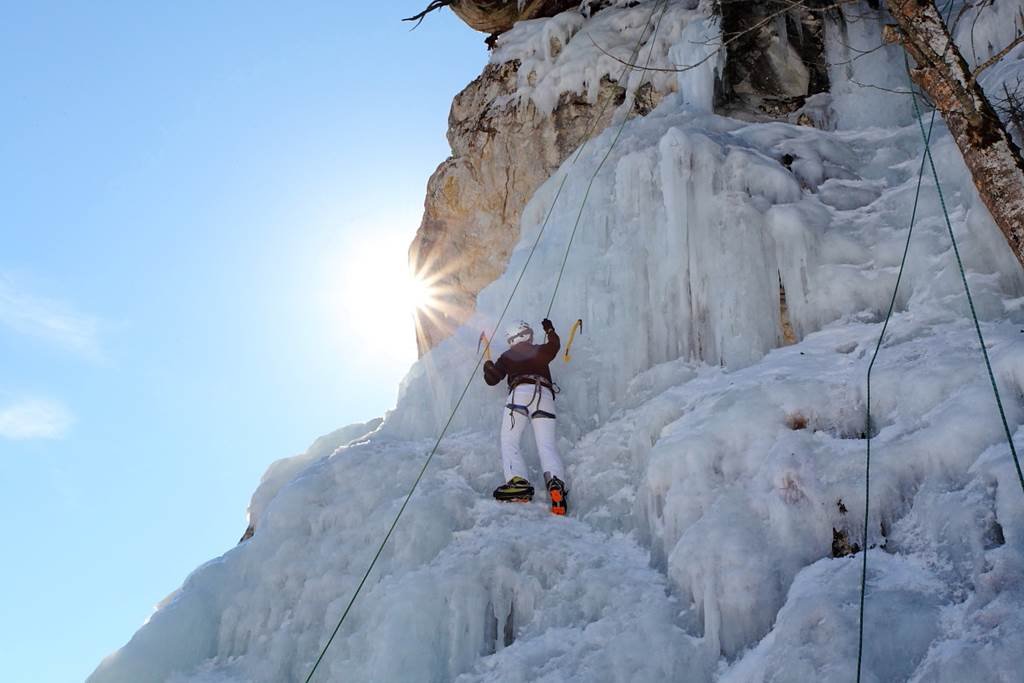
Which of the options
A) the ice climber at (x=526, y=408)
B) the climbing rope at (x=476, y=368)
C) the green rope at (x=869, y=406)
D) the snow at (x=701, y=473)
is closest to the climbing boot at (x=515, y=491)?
the ice climber at (x=526, y=408)

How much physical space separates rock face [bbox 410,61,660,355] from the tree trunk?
439cm

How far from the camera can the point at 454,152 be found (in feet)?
37.4

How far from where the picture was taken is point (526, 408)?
6.21 m

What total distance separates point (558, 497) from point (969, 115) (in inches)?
135

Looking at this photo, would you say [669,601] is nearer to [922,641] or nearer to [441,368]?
[922,641]

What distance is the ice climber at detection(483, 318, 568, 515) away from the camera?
5.81 metres

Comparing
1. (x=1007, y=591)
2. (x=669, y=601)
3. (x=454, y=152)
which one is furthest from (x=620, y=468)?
(x=454, y=152)

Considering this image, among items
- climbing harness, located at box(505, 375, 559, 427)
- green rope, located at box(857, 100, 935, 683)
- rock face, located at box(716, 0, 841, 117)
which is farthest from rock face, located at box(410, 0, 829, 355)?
climbing harness, located at box(505, 375, 559, 427)

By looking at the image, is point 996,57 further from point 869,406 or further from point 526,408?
point 526,408

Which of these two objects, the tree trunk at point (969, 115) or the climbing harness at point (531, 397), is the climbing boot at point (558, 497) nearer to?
the climbing harness at point (531, 397)

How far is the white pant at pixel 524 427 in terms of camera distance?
5953mm

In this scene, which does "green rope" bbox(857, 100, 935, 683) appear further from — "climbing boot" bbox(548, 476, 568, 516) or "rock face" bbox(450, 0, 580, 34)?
"rock face" bbox(450, 0, 580, 34)

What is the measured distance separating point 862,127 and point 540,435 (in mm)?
4723

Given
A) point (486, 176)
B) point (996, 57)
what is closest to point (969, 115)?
point (996, 57)
